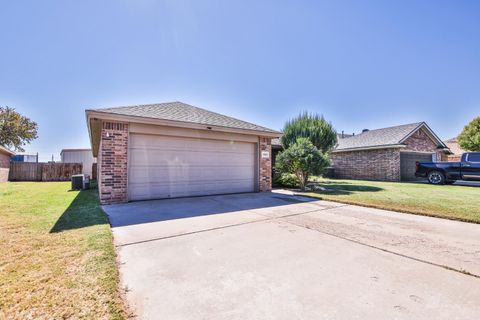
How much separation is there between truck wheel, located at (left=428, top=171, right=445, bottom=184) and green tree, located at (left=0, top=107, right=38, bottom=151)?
40.1 meters

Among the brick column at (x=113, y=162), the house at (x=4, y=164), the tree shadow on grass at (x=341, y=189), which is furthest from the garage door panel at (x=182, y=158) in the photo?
the house at (x=4, y=164)

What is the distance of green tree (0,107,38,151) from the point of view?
85.9 ft

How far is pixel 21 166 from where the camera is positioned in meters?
18.4

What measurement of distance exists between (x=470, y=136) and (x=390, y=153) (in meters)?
14.7

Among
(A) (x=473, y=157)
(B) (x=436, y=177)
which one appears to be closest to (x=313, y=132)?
(B) (x=436, y=177)

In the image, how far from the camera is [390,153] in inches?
597

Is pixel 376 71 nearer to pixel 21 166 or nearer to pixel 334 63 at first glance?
pixel 334 63

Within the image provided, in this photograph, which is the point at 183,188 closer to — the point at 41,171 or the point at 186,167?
the point at 186,167

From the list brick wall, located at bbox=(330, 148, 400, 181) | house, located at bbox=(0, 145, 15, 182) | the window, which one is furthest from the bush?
house, located at bbox=(0, 145, 15, 182)

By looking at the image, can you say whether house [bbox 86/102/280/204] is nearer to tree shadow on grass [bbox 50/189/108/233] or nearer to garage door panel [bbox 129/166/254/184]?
garage door panel [bbox 129/166/254/184]

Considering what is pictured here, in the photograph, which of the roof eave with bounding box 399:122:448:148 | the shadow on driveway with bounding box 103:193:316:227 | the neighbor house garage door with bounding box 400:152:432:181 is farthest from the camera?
the neighbor house garage door with bounding box 400:152:432:181

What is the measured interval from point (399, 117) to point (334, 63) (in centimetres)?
1429

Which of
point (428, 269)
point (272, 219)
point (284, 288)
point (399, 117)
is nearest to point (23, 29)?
point (272, 219)

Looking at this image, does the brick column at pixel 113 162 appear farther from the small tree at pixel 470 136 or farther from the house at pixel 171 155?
the small tree at pixel 470 136
